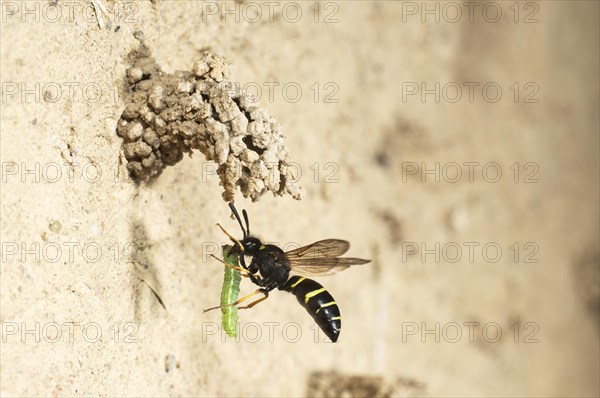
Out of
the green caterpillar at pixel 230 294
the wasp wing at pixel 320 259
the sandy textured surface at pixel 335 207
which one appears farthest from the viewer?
the wasp wing at pixel 320 259

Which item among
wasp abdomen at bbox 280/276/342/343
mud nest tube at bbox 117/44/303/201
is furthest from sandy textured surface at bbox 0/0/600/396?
wasp abdomen at bbox 280/276/342/343

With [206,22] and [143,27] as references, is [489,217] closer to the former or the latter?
[206,22]

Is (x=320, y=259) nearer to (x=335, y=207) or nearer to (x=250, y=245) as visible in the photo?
(x=250, y=245)

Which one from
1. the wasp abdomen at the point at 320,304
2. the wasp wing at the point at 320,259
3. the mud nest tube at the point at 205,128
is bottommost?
the wasp abdomen at the point at 320,304

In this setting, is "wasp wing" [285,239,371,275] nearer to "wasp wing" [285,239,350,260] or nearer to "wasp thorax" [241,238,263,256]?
"wasp wing" [285,239,350,260]

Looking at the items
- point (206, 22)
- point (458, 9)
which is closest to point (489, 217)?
point (458, 9)

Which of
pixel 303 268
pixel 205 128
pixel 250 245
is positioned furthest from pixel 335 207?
pixel 205 128

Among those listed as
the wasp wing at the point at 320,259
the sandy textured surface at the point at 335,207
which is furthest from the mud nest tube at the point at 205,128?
the wasp wing at the point at 320,259

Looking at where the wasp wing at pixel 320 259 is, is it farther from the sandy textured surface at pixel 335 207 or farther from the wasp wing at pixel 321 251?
the sandy textured surface at pixel 335 207
